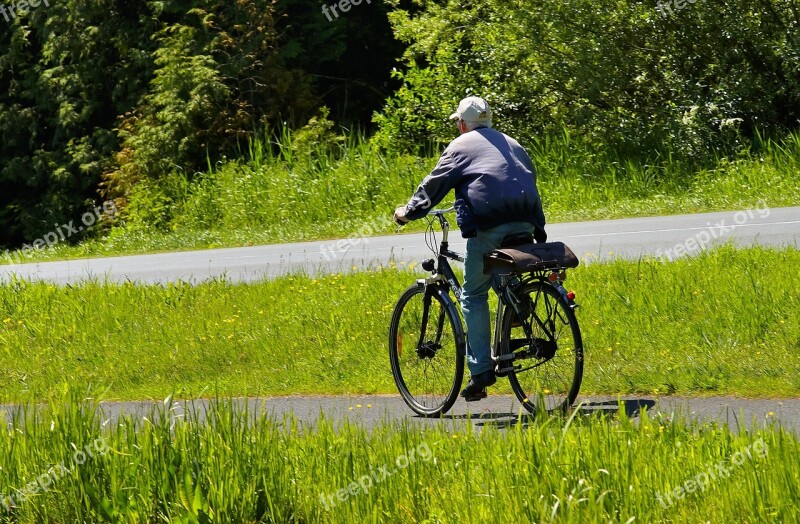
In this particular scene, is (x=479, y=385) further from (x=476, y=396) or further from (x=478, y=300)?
(x=478, y=300)

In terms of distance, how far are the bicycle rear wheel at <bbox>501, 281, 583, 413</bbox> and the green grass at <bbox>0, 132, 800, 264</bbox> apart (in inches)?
384

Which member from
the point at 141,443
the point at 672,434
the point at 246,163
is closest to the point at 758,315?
the point at 672,434

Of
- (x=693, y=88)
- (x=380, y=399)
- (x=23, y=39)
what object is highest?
(x=23, y=39)

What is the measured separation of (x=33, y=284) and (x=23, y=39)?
49.0 ft

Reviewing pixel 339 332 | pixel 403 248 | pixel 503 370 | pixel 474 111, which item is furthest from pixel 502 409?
pixel 403 248

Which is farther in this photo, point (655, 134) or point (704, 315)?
point (655, 134)

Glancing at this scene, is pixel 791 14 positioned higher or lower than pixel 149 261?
higher

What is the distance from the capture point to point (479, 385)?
777cm

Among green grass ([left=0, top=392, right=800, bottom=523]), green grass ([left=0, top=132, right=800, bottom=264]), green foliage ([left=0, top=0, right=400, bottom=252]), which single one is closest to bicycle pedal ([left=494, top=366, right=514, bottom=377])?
green grass ([left=0, top=392, right=800, bottom=523])

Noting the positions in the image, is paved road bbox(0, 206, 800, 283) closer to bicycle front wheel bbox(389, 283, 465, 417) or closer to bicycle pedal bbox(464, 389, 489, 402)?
bicycle front wheel bbox(389, 283, 465, 417)

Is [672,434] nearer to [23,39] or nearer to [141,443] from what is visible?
[141,443]

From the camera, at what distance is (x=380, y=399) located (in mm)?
9094

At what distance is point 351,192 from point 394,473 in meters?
15.6

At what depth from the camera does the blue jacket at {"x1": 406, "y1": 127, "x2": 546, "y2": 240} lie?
755 centimetres
